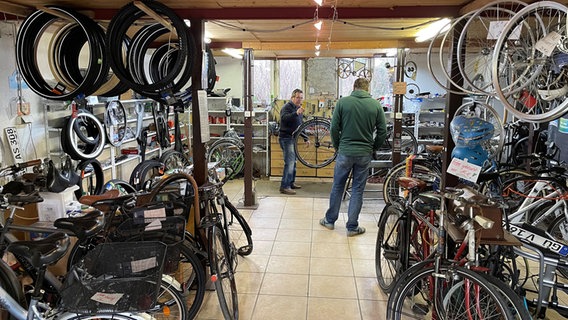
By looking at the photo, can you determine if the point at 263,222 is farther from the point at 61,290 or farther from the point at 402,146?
the point at 402,146

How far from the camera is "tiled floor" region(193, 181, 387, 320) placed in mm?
3045

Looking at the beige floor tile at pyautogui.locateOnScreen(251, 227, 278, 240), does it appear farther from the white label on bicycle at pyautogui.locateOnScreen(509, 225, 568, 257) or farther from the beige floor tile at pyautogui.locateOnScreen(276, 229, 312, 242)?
the white label on bicycle at pyautogui.locateOnScreen(509, 225, 568, 257)

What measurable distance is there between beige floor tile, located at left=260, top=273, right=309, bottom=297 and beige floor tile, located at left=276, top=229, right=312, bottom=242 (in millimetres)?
898

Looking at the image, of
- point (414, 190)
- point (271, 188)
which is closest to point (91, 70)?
point (414, 190)

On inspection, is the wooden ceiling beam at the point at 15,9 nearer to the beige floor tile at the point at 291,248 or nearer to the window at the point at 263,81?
the beige floor tile at the point at 291,248

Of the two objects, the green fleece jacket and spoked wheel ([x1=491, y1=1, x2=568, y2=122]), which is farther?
the green fleece jacket

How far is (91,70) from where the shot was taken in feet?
10.2

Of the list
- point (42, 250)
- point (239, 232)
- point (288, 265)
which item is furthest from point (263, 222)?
point (42, 250)

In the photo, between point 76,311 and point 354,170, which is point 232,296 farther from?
point 354,170

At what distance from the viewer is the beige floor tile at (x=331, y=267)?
3.67 meters

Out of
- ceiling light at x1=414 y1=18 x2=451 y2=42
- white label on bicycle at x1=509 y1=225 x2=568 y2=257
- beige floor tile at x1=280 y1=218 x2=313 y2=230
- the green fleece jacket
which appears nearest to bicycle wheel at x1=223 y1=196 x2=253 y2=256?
beige floor tile at x1=280 y1=218 x2=313 y2=230

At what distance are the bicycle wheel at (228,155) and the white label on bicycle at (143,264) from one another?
17.4 feet

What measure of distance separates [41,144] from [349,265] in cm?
338

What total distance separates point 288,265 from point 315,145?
395 cm
